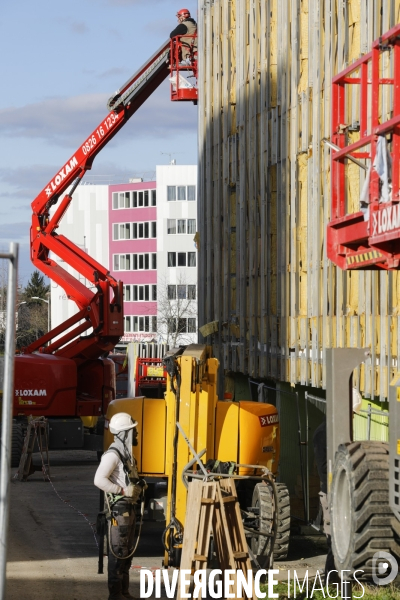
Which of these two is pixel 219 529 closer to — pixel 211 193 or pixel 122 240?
pixel 211 193

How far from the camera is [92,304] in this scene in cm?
2477

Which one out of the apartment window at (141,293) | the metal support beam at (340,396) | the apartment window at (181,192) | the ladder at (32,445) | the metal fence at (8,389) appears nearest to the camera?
the metal fence at (8,389)

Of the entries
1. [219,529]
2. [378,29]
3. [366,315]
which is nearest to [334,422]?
[219,529]

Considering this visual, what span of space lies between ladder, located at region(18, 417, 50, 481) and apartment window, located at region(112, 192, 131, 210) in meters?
62.2

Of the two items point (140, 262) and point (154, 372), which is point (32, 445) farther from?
point (140, 262)

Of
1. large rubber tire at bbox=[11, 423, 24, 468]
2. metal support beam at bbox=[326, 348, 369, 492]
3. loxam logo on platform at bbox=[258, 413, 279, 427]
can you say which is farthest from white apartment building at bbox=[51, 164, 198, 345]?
metal support beam at bbox=[326, 348, 369, 492]

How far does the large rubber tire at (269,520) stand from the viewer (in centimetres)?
1288

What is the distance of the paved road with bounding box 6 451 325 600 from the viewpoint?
39.4 ft

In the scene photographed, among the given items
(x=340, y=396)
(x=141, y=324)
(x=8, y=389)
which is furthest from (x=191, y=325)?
(x=8, y=389)

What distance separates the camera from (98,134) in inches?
1056

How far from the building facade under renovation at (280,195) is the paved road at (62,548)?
3358 mm

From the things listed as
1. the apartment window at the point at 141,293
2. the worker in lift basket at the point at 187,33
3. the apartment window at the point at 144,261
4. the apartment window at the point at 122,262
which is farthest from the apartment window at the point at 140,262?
the worker in lift basket at the point at 187,33

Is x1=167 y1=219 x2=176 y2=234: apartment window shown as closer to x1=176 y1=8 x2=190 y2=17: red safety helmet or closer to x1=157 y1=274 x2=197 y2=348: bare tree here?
x1=157 y1=274 x2=197 y2=348: bare tree

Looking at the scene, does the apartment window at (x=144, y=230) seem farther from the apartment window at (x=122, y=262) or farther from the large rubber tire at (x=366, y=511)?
the large rubber tire at (x=366, y=511)
